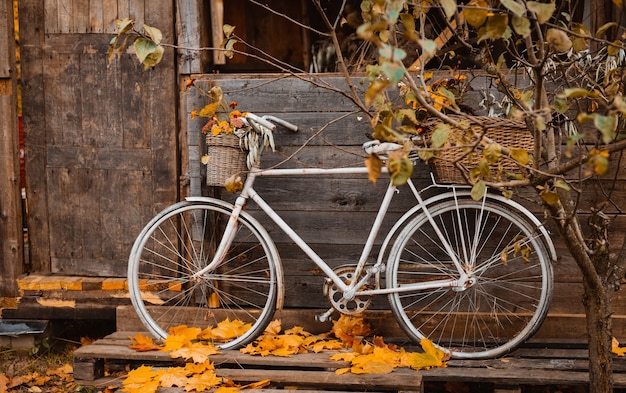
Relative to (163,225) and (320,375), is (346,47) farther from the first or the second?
(320,375)

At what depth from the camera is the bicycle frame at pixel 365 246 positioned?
13.9ft

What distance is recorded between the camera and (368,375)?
13.1 feet

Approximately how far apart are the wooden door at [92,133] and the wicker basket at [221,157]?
0.83 metres

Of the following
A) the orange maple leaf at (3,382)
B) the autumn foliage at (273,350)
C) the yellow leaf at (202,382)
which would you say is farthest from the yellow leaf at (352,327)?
the orange maple leaf at (3,382)

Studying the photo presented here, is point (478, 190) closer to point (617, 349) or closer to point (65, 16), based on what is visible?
point (617, 349)

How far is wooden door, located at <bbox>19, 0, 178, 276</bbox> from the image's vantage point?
503 centimetres

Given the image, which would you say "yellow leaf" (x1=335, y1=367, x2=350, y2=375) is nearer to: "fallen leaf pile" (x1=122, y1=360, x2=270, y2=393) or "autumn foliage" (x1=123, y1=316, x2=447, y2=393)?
"autumn foliage" (x1=123, y1=316, x2=447, y2=393)

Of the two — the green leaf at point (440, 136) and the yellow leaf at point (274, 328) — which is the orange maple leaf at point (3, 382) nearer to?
the yellow leaf at point (274, 328)

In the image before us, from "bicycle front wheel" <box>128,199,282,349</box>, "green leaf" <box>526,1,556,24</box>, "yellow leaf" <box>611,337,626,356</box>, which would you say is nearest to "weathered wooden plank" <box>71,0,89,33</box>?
"bicycle front wheel" <box>128,199,282,349</box>

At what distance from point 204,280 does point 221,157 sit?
79 cm

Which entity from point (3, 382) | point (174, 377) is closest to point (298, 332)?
point (174, 377)

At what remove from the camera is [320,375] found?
4066mm

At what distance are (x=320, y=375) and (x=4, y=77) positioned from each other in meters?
3.08

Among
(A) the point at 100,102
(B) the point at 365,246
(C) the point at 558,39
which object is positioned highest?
(A) the point at 100,102
